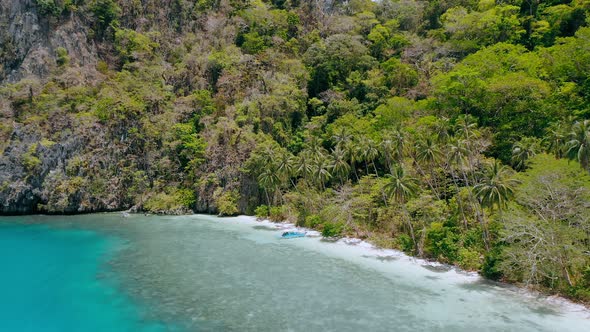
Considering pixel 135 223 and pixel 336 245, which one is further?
pixel 135 223

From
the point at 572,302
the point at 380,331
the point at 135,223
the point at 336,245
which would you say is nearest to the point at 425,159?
the point at 336,245

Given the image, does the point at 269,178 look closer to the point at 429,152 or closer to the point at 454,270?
the point at 429,152

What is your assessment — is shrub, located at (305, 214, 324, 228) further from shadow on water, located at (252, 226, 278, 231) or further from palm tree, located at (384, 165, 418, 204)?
palm tree, located at (384, 165, 418, 204)

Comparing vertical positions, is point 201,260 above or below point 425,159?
below

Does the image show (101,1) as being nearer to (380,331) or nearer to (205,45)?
(205,45)

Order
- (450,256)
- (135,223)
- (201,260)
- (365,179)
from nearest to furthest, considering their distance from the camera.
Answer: (450,256)
(201,260)
(365,179)
(135,223)

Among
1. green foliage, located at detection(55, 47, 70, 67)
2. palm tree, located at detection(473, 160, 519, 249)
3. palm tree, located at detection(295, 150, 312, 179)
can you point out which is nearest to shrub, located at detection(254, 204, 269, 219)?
palm tree, located at detection(295, 150, 312, 179)
